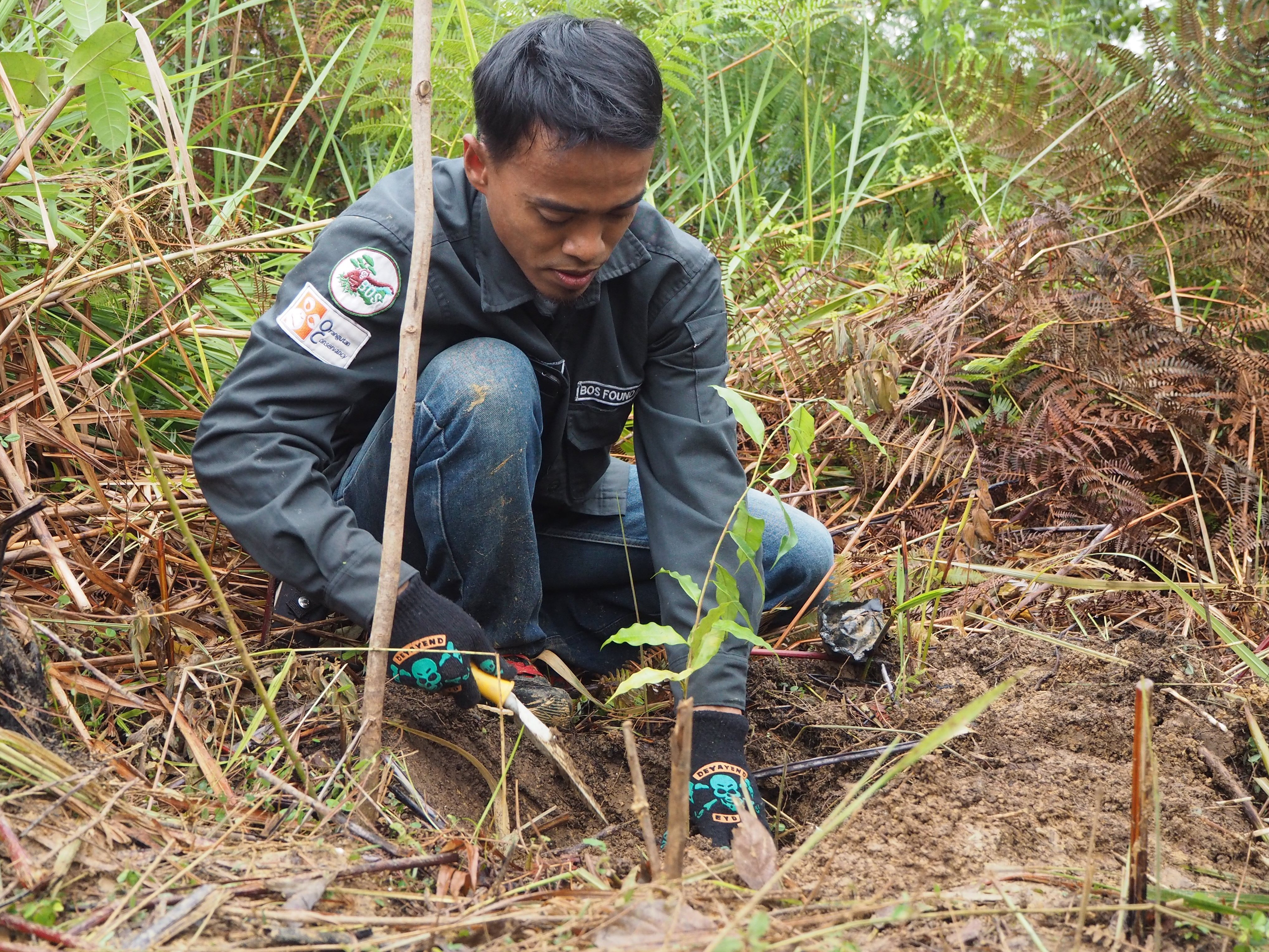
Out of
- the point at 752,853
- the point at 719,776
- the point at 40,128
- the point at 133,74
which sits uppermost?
the point at 133,74

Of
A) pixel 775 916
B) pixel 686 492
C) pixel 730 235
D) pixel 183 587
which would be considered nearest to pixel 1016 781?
pixel 775 916

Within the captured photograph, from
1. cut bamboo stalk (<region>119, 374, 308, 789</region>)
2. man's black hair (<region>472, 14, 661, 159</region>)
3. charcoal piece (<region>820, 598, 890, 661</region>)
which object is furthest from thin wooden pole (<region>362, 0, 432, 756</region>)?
charcoal piece (<region>820, 598, 890, 661</region>)

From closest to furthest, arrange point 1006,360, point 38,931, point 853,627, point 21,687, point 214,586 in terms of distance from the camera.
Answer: point 38,931
point 214,586
point 21,687
point 853,627
point 1006,360

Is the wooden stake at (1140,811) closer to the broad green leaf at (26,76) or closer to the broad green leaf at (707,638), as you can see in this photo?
the broad green leaf at (707,638)

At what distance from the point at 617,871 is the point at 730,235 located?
244cm

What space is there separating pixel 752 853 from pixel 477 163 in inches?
48.5

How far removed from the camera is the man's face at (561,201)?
5.54 ft

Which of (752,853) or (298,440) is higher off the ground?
(298,440)

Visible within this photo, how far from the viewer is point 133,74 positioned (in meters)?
1.74

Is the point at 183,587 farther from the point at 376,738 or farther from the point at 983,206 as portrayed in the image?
the point at 983,206

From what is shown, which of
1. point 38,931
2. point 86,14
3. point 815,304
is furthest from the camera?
point 815,304

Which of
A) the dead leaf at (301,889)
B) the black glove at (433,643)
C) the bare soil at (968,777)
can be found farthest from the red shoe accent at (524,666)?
the dead leaf at (301,889)

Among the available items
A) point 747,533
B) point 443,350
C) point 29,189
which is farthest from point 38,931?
point 29,189

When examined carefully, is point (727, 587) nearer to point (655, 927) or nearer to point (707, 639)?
point (707, 639)
